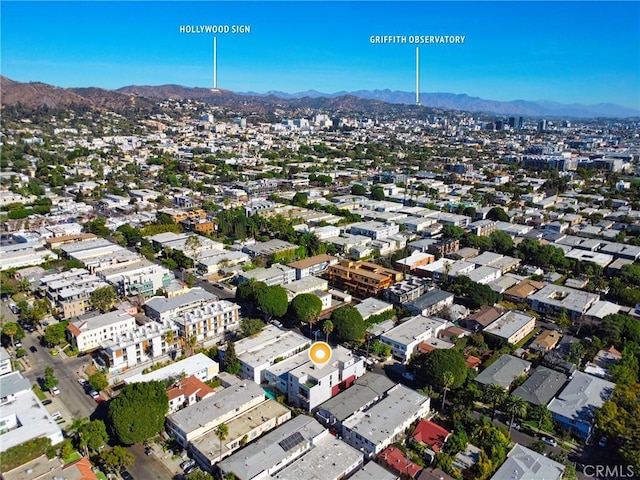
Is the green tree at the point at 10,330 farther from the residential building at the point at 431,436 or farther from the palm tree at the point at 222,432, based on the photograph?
the residential building at the point at 431,436

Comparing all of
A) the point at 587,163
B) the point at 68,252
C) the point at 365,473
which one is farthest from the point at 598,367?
the point at 587,163

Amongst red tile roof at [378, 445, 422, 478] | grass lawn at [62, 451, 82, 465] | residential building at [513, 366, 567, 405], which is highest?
residential building at [513, 366, 567, 405]

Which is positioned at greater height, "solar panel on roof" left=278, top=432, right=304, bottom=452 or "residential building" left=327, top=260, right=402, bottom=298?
"residential building" left=327, top=260, right=402, bottom=298

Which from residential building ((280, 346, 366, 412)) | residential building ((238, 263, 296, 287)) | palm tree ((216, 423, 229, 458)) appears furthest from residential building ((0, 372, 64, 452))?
residential building ((238, 263, 296, 287))

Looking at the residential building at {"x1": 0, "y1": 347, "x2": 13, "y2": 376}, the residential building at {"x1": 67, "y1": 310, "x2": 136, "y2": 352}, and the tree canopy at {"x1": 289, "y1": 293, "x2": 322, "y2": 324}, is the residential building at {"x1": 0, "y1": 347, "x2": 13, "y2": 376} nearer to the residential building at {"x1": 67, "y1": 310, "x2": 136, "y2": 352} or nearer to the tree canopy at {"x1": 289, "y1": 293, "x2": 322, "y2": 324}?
the residential building at {"x1": 67, "y1": 310, "x2": 136, "y2": 352}

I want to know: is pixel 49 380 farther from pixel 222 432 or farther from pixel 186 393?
pixel 222 432

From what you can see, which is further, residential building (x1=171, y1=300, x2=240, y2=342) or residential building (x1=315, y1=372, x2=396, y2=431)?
residential building (x1=171, y1=300, x2=240, y2=342)

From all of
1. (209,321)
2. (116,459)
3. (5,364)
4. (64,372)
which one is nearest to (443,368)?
(209,321)
